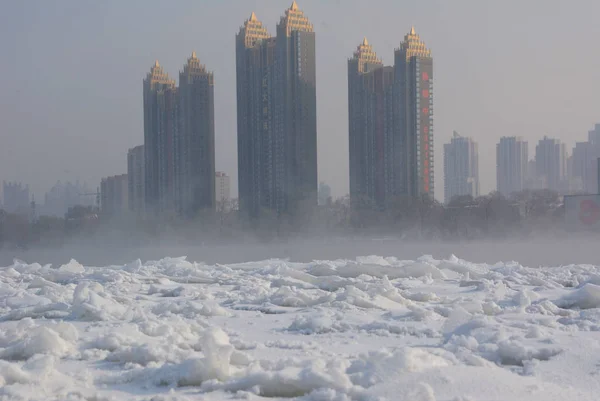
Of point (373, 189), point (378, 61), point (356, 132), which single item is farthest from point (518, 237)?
point (378, 61)

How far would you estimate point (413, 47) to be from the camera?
122 feet

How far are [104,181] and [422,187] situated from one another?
18.2m

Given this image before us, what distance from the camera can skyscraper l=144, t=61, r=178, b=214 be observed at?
132ft

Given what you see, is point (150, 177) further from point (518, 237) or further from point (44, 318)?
point (44, 318)

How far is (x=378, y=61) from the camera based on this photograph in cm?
4088

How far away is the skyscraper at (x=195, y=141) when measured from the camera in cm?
3903

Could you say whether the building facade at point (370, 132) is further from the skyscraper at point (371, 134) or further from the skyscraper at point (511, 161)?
the skyscraper at point (511, 161)

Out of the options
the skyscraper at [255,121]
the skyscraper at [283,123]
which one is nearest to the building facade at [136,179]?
the skyscraper at [255,121]

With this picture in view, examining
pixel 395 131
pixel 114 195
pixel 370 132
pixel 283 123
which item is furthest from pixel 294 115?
pixel 114 195

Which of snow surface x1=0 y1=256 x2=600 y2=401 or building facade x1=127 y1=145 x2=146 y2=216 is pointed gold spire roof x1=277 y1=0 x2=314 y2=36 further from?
snow surface x1=0 y1=256 x2=600 y2=401

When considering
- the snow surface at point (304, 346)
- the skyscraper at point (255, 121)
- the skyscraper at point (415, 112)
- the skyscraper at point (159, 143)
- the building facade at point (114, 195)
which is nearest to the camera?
the snow surface at point (304, 346)

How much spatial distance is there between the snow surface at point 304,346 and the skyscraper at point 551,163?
3283 cm

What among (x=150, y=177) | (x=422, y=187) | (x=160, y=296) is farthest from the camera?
(x=150, y=177)

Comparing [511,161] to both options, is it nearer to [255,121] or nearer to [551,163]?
[551,163]
